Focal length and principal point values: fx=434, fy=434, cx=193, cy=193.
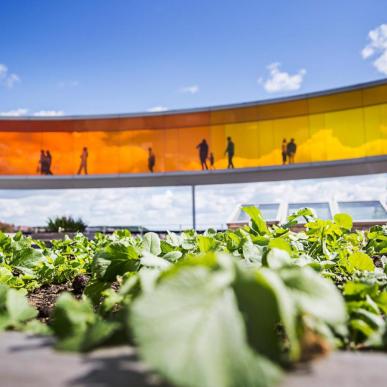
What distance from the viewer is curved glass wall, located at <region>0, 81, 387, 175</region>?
707 inches

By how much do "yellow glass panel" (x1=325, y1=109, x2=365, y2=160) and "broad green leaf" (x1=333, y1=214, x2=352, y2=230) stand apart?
667 inches

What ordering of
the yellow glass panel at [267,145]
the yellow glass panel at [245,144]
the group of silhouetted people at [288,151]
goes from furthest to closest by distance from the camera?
the yellow glass panel at [245,144] → the yellow glass panel at [267,145] → the group of silhouetted people at [288,151]

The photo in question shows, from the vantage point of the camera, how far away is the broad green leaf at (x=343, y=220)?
1.81 meters

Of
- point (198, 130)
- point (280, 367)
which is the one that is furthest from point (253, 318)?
point (198, 130)

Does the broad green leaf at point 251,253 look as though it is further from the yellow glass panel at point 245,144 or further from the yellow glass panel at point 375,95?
the yellow glass panel at point 245,144

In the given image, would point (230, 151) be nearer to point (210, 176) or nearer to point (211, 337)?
point (210, 176)

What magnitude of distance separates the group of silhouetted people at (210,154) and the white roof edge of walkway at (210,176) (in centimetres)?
50

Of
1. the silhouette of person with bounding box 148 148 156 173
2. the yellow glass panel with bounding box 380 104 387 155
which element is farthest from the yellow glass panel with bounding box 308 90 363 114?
the silhouette of person with bounding box 148 148 156 173

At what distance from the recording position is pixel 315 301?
26.1 inches

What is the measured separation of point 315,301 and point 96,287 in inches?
31.8

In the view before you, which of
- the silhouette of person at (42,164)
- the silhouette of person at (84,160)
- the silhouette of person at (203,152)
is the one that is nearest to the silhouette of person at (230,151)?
the silhouette of person at (203,152)

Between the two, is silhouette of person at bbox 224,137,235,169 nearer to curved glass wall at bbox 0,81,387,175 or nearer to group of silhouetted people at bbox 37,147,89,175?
curved glass wall at bbox 0,81,387,175

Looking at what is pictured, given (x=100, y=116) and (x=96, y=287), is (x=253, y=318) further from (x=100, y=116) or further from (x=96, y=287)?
(x=100, y=116)

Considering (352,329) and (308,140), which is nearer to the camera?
(352,329)
